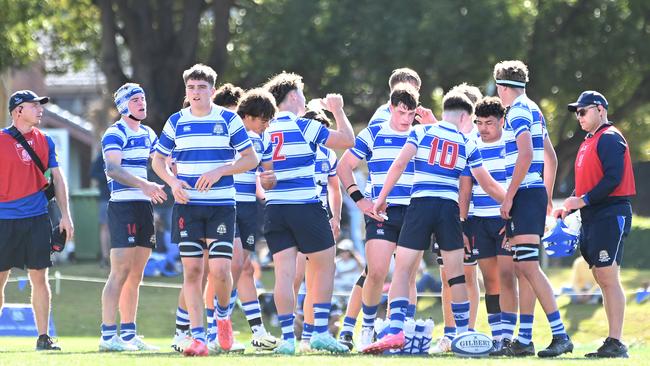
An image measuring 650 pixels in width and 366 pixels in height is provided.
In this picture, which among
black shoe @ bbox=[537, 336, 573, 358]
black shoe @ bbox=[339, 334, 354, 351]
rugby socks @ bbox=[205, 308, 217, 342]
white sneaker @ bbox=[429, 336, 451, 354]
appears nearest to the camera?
black shoe @ bbox=[537, 336, 573, 358]

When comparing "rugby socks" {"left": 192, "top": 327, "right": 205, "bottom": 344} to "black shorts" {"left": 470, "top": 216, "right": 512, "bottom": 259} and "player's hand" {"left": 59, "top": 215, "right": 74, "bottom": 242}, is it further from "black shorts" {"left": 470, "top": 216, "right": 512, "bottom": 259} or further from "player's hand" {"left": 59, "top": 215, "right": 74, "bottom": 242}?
"black shorts" {"left": 470, "top": 216, "right": 512, "bottom": 259}

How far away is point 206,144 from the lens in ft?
34.9

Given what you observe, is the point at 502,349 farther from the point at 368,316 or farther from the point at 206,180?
the point at 206,180

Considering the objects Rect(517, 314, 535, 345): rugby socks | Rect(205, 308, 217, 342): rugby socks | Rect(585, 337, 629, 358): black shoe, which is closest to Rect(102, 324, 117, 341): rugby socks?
Rect(205, 308, 217, 342): rugby socks

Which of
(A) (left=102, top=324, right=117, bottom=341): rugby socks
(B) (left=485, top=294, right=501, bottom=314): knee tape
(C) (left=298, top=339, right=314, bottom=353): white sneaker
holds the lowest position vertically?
(C) (left=298, top=339, right=314, bottom=353): white sneaker

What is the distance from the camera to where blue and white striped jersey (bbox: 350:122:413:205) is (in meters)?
11.7

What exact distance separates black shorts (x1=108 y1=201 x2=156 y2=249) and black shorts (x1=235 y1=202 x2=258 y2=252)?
32.6 inches

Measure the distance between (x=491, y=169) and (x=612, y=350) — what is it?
1.96 meters

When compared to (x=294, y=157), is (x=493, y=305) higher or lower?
lower

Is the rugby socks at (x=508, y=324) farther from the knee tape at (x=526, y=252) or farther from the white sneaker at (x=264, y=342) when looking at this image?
the white sneaker at (x=264, y=342)

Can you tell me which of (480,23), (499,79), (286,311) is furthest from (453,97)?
(480,23)

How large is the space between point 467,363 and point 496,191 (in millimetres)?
2094

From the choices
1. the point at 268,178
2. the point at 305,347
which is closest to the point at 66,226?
the point at 268,178

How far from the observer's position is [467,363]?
374 inches
